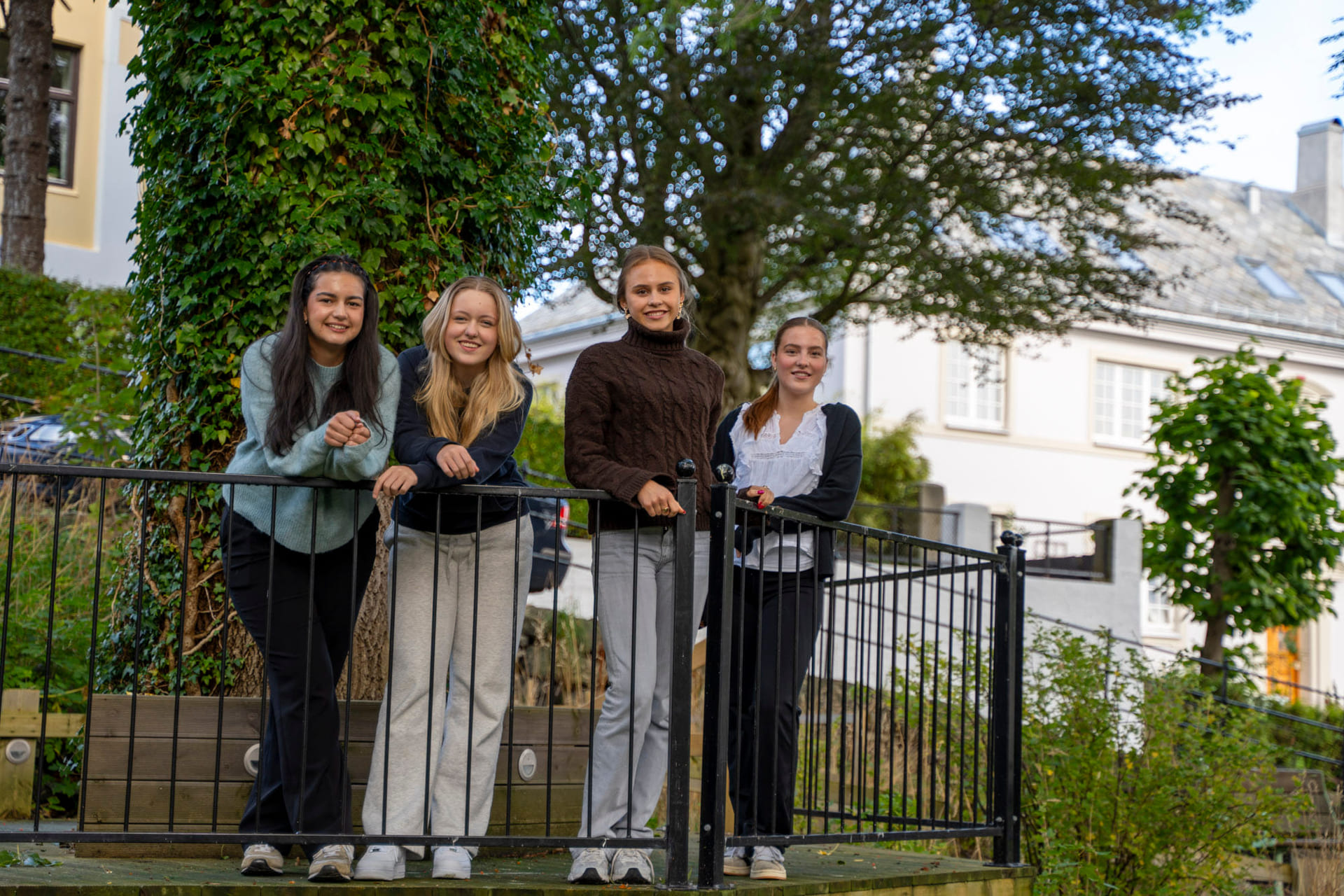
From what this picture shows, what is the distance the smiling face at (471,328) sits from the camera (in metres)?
3.90

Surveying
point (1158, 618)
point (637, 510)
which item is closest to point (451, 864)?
point (637, 510)

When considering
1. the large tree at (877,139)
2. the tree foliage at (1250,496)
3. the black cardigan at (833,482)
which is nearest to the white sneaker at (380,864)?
the black cardigan at (833,482)

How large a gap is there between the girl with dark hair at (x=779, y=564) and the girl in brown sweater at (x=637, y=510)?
24 cm

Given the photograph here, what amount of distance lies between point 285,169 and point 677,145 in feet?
28.5

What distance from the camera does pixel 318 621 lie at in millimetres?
3734

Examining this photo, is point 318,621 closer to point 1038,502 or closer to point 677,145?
point 677,145

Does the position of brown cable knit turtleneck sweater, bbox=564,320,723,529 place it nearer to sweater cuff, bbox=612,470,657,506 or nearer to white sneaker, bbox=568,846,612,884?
sweater cuff, bbox=612,470,657,506

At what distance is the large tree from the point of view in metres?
13.1

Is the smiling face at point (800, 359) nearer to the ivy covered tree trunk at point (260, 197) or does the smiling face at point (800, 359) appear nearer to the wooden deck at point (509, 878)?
the ivy covered tree trunk at point (260, 197)

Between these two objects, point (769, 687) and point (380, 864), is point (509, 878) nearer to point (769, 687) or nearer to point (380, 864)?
point (380, 864)

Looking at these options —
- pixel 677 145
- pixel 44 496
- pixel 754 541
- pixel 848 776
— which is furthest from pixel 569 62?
pixel 754 541

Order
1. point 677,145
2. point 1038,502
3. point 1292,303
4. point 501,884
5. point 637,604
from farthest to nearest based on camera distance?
1. point 1292,303
2. point 1038,502
3. point 677,145
4. point 637,604
5. point 501,884

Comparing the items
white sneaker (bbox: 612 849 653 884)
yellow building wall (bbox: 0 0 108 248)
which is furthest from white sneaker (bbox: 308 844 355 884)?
yellow building wall (bbox: 0 0 108 248)

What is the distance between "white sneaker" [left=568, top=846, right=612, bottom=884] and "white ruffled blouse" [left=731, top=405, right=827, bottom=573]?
3.38 ft
